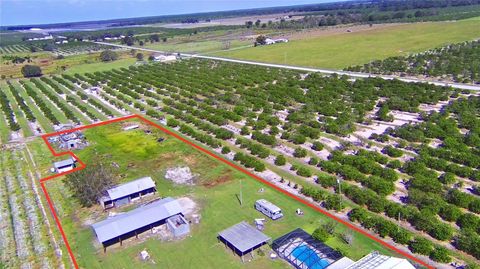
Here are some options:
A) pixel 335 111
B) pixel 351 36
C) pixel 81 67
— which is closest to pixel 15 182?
pixel 335 111

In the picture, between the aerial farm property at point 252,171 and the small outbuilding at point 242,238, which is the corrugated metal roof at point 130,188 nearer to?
the aerial farm property at point 252,171

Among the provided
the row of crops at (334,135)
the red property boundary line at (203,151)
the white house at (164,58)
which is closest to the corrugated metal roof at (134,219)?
the red property boundary line at (203,151)

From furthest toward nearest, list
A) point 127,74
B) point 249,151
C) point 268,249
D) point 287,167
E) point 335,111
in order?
1. point 127,74
2. point 335,111
3. point 249,151
4. point 287,167
5. point 268,249

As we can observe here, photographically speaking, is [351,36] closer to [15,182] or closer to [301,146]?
[301,146]

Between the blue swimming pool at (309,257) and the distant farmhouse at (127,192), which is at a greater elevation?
the distant farmhouse at (127,192)

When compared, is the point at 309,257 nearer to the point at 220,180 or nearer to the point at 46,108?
the point at 220,180

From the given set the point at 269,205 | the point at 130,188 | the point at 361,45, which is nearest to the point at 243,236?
the point at 269,205
